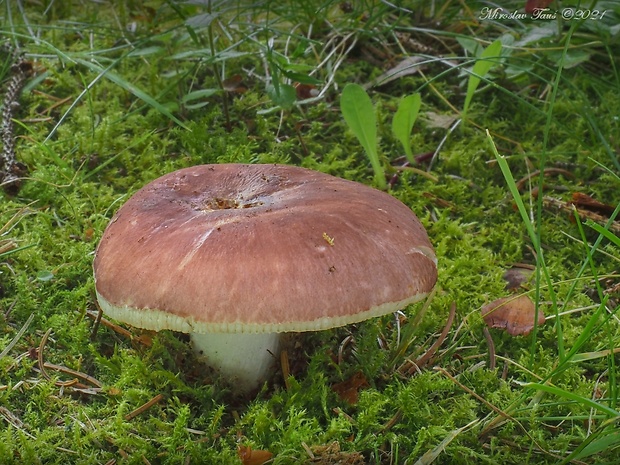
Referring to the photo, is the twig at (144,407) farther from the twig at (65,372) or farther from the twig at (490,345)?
the twig at (490,345)

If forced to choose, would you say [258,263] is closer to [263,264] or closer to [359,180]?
[263,264]

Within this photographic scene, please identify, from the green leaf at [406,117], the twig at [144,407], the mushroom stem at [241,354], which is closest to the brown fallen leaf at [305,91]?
the green leaf at [406,117]

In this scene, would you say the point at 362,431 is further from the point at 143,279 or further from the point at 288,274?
the point at 143,279

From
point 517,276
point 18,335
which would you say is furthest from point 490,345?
point 18,335

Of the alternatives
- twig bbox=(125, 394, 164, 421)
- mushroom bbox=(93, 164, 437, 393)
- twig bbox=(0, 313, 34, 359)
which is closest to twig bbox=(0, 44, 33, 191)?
twig bbox=(0, 313, 34, 359)

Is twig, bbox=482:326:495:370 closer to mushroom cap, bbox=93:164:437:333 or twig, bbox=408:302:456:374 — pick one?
twig, bbox=408:302:456:374

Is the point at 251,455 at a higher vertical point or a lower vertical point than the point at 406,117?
lower

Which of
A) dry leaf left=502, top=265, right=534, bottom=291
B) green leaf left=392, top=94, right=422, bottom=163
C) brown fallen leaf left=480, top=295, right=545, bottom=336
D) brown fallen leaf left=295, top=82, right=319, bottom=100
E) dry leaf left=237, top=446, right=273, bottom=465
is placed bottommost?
dry leaf left=502, top=265, right=534, bottom=291
